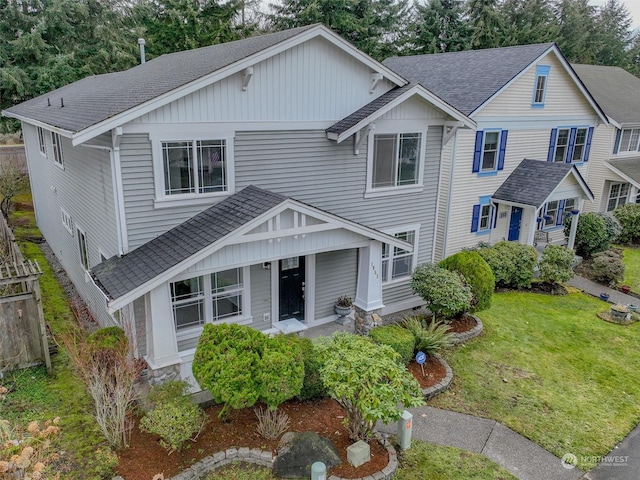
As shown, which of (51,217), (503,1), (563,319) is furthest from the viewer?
(503,1)

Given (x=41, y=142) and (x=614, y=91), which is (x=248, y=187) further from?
(x=614, y=91)

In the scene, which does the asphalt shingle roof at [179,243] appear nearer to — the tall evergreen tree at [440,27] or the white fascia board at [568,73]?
the white fascia board at [568,73]

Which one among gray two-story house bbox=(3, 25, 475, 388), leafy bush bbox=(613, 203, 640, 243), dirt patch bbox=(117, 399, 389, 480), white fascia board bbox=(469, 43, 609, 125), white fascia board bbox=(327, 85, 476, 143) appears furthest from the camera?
leafy bush bbox=(613, 203, 640, 243)

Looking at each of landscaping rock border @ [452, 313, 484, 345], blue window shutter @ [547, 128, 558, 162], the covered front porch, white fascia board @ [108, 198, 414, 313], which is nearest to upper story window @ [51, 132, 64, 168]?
the covered front porch

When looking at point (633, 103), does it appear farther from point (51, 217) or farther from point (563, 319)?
point (51, 217)

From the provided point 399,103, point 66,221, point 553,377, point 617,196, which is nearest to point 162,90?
point 399,103

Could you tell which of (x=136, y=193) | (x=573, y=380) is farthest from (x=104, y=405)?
(x=573, y=380)

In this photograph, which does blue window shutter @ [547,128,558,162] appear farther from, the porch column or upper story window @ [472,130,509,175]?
the porch column
